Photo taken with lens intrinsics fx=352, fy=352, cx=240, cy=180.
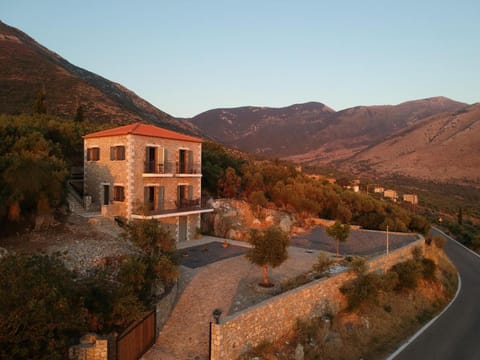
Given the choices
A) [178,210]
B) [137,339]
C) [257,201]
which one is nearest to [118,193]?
[178,210]

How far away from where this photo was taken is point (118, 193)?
63.2ft

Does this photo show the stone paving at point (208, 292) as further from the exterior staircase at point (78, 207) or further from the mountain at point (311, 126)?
the mountain at point (311, 126)

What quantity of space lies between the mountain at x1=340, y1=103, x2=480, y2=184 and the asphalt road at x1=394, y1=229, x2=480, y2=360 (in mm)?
56074

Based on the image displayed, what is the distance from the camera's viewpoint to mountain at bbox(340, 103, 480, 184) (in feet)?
238

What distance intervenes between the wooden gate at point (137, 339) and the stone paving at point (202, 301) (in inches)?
10.2

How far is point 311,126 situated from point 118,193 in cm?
13319

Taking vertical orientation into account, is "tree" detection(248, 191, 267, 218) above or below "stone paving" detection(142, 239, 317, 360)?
above

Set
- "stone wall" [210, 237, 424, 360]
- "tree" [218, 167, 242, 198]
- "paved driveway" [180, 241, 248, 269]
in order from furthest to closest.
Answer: "tree" [218, 167, 242, 198] < "paved driveway" [180, 241, 248, 269] < "stone wall" [210, 237, 424, 360]

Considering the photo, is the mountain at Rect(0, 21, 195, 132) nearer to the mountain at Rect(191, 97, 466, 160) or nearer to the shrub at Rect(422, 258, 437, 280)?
the shrub at Rect(422, 258, 437, 280)

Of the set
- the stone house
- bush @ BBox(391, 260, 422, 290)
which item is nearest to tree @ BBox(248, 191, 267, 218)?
the stone house

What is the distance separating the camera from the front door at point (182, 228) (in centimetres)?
2059

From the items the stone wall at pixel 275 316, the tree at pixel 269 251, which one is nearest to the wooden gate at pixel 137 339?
the stone wall at pixel 275 316

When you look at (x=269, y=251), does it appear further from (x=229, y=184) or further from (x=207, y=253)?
(x=229, y=184)

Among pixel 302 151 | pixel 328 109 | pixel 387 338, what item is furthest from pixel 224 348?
pixel 328 109
